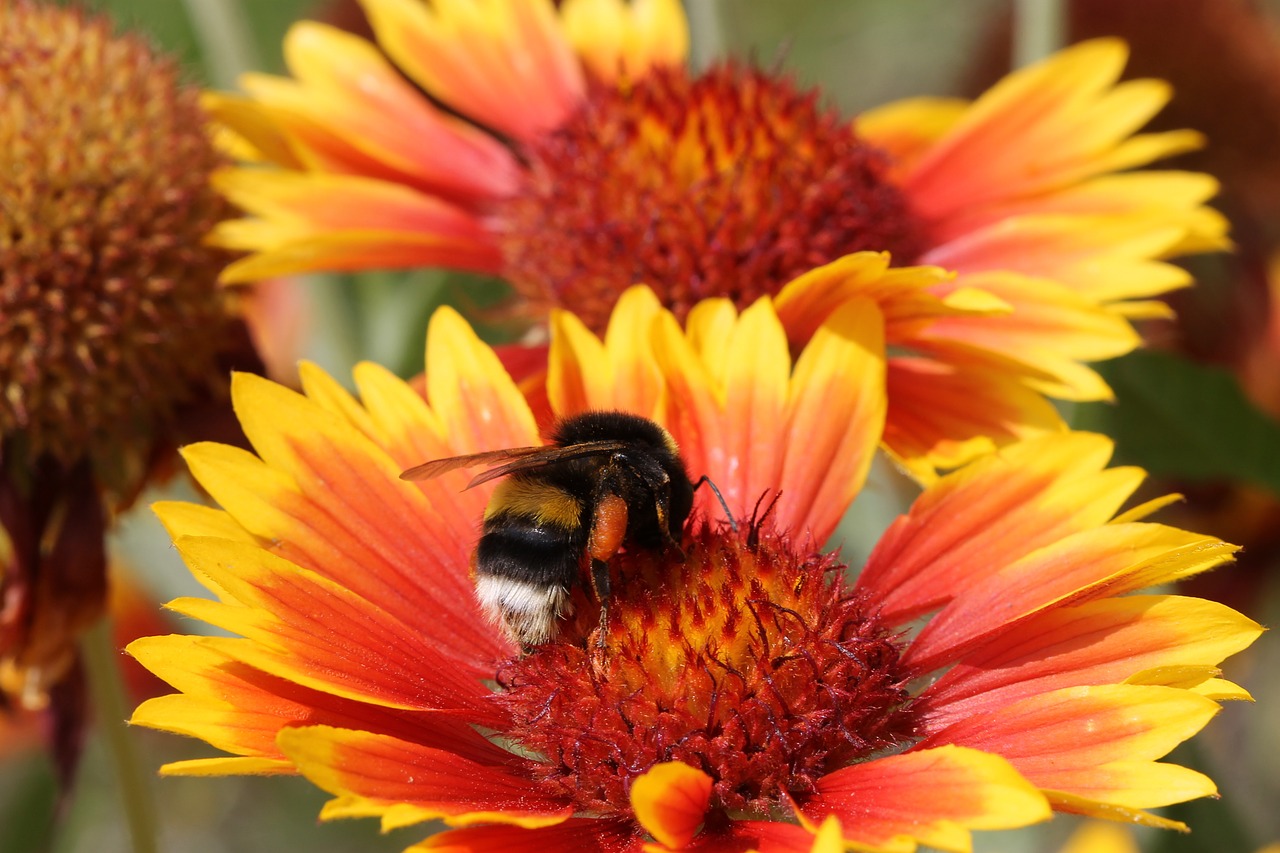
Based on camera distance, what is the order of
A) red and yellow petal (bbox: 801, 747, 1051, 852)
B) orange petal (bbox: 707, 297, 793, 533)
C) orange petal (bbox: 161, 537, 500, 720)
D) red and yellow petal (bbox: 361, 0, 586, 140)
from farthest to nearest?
red and yellow petal (bbox: 361, 0, 586, 140)
orange petal (bbox: 707, 297, 793, 533)
orange petal (bbox: 161, 537, 500, 720)
red and yellow petal (bbox: 801, 747, 1051, 852)

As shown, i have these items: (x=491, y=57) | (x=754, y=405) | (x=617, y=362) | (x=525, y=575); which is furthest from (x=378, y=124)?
(x=525, y=575)

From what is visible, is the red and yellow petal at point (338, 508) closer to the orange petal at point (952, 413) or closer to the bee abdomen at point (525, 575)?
the bee abdomen at point (525, 575)

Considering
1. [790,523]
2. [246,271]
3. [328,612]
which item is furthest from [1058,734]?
[246,271]

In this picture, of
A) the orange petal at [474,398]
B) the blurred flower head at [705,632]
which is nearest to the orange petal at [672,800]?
the blurred flower head at [705,632]

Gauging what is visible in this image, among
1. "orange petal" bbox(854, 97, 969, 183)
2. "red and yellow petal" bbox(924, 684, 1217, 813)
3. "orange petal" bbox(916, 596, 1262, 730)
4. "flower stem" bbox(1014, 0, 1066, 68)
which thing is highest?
"flower stem" bbox(1014, 0, 1066, 68)

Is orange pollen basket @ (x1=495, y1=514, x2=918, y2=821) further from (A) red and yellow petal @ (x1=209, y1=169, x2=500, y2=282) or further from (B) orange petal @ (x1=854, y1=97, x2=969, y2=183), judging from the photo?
(B) orange petal @ (x1=854, y1=97, x2=969, y2=183)

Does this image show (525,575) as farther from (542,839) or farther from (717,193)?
(717,193)

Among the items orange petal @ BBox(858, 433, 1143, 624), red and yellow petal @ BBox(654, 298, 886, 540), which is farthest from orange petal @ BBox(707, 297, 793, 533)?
orange petal @ BBox(858, 433, 1143, 624)
